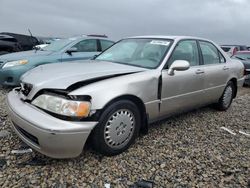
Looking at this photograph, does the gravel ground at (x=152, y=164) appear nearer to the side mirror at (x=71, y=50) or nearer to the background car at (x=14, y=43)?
the side mirror at (x=71, y=50)

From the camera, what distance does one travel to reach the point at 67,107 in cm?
266

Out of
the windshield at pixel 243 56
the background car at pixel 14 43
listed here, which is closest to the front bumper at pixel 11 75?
the background car at pixel 14 43

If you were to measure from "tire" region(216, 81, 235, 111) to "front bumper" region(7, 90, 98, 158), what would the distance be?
3.38 metres

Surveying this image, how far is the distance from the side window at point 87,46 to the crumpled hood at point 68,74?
12.4 ft

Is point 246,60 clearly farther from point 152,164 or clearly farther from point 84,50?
point 152,164

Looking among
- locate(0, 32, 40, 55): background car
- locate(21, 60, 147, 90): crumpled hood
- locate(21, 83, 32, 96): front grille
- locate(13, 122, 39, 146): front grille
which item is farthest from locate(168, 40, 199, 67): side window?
locate(0, 32, 40, 55): background car

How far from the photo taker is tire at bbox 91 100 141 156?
289 cm

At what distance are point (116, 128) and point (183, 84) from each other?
1.39 meters

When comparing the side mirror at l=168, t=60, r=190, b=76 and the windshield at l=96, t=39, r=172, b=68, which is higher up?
the windshield at l=96, t=39, r=172, b=68

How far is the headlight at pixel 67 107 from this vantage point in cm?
264

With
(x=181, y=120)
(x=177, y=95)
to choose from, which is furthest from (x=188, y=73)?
(x=181, y=120)

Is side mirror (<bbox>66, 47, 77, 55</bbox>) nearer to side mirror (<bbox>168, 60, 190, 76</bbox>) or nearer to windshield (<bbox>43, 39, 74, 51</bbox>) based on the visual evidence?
windshield (<bbox>43, 39, 74, 51</bbox>)

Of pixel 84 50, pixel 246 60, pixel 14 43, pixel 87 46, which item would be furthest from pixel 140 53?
pixel 14 43

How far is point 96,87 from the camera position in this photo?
282cm
